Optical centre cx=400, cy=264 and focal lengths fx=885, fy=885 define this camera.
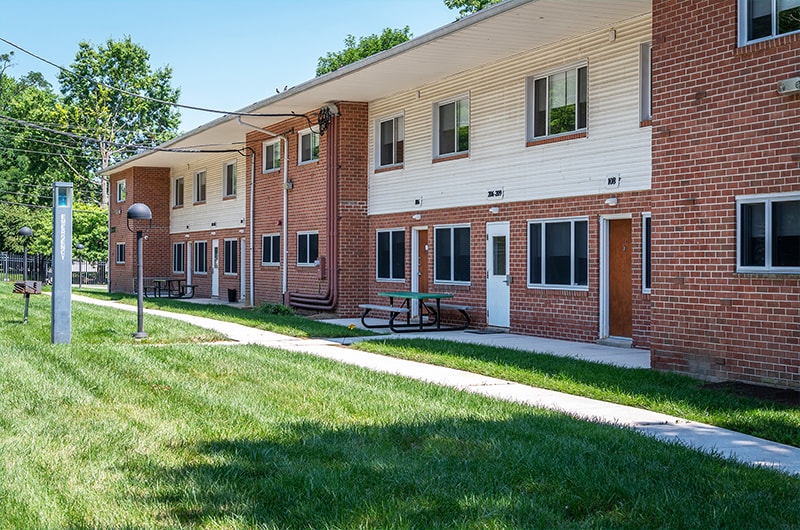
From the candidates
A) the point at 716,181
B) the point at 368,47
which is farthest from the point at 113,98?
the point at 716,181

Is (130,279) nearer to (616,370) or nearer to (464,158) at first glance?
(464,158)

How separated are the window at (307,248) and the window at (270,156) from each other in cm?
304

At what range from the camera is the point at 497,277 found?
18062 millimetres

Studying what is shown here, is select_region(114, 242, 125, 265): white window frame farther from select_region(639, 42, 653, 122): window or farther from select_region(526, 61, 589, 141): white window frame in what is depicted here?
select_region(639, 42, 653, 122): window

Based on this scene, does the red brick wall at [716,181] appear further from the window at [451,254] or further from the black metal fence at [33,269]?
the black metal fence at [33,269]

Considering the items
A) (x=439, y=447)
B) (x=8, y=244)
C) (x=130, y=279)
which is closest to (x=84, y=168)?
(x=8, y=244)

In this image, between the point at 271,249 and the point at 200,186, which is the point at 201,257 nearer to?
the point at 200,186

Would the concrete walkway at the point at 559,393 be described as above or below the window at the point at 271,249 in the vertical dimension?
below

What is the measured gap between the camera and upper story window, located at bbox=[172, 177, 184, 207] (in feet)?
123

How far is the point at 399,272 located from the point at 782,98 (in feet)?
40.4

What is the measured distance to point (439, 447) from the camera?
6.89m

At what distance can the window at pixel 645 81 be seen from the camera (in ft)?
47.6

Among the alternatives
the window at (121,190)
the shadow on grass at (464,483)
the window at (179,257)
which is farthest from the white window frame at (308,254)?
the window at (121,190)

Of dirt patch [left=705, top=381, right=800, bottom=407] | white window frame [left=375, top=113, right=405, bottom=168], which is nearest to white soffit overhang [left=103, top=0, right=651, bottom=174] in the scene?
white window frame [left=375, top=113, right=405, bottom=168]
